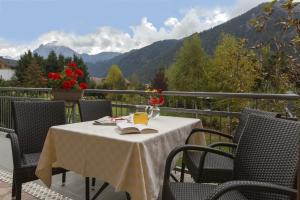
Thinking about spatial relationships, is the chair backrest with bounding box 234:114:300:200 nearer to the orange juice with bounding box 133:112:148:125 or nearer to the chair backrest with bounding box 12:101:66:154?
the orange juice with bounding box 133:112:148:125

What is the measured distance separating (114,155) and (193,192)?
59 cm

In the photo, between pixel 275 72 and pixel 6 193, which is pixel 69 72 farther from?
pixel 275 72

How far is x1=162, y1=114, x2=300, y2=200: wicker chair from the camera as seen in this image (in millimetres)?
1541

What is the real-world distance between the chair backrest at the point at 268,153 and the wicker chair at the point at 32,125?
159cm

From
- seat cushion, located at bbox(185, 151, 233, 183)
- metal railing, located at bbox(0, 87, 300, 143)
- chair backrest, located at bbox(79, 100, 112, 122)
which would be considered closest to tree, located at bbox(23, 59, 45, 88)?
metal railing, located at bbox(0, 87, 300, 143)

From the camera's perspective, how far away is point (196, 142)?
3.13m

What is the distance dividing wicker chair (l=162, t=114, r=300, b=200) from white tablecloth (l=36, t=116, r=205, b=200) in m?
0.16

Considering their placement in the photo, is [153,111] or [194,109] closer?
[153,111]

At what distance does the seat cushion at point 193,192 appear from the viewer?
188 centimetres

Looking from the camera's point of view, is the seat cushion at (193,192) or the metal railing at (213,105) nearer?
the seat cushion at (193,192)

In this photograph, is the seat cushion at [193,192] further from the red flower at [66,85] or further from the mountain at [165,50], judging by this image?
the red flower at [66,85]

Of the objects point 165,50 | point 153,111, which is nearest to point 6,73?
point 165,50

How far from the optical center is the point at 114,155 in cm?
209

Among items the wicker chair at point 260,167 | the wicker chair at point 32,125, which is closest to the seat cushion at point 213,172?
the wicker chair at point 260,167
